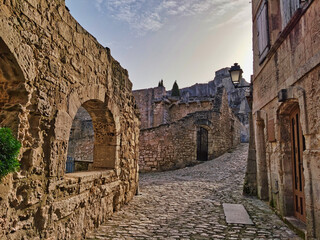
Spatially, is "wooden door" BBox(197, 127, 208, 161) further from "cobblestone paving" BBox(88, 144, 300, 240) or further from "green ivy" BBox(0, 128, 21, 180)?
"green ivy" BBox(0, 128, 21, 180)

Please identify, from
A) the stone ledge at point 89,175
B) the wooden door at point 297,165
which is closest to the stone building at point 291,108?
the wooden door at point 297,165

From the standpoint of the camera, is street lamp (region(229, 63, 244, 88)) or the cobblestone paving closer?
the cobblestone paving

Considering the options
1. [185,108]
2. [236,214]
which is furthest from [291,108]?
[185,108]

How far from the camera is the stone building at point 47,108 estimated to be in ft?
7.44

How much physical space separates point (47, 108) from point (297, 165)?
14.0ft

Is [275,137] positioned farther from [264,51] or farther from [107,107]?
[107,107]

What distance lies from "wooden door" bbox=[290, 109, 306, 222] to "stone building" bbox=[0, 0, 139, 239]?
350cm

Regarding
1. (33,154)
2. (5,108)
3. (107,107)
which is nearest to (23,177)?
(33,154)

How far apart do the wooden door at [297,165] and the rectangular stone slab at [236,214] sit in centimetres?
89

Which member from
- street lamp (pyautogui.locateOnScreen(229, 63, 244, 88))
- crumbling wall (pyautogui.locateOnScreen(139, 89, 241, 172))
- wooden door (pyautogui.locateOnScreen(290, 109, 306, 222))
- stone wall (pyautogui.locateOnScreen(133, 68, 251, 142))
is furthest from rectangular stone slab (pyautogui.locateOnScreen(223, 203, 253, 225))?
stone wall (pyautogui.locateOnScreen(133, 68, 251, 142))

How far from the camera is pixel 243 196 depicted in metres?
6.56

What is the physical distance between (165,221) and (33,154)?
2.74m

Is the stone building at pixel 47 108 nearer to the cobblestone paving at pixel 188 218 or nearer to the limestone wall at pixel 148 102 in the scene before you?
the cobblestone paving at pixel 188 218

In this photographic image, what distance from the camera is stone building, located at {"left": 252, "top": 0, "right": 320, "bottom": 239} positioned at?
317 cm
